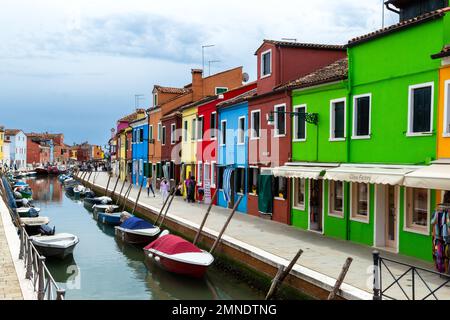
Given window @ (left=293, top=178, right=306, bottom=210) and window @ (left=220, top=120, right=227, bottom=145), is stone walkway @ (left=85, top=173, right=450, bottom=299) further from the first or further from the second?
window @ (left=220, top=120, right=227, bottom=145)

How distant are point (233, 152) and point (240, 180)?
1.49m

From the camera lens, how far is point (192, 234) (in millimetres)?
19438

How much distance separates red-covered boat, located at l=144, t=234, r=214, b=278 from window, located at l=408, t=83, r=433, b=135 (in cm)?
687

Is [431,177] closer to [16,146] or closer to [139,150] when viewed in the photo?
[139,150]

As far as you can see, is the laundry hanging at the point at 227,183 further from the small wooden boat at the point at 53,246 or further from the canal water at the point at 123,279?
the small wooden boat at the point at 53,246

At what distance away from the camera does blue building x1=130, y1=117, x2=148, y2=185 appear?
4441 centimetres

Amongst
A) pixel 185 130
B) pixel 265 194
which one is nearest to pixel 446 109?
pixel 265 194

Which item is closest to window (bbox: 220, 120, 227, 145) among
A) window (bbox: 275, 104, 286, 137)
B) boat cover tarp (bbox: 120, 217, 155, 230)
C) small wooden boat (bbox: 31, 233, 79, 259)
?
window (bbox: 275, 104, 286, 137)

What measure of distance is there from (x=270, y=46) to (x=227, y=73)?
15.5m

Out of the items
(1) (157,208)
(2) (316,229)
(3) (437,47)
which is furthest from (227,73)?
(3) (437,47)

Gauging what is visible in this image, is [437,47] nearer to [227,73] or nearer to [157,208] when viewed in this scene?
[157,208]

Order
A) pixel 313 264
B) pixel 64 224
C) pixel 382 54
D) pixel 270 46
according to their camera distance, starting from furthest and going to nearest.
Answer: pixel 64 224, pixel 270 46, pixel 382 54, pixel 313 264

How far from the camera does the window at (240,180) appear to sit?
24266 mm

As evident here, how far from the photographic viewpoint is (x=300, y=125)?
19.2 meters
